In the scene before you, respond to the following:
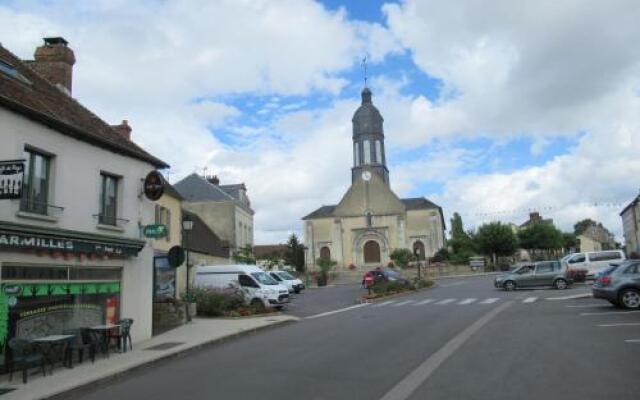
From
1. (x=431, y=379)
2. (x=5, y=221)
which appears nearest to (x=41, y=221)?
(x=5, y=221)

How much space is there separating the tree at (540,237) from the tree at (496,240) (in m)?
8.60

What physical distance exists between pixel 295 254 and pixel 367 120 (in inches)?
1022

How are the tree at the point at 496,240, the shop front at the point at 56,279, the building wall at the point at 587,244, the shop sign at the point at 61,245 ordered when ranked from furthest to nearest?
Answer: the building wall at the point at 587,244 < the tree at the point at 496,240 < the shop front at the point at 56,279 < the shop sign at the point at 61,245

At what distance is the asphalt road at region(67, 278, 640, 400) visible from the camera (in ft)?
27.1

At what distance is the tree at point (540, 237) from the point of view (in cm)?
7519

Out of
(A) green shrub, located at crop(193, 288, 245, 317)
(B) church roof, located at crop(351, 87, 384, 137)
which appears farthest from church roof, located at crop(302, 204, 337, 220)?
(A) green shrub, located at crop(193, 288, 245, 317)

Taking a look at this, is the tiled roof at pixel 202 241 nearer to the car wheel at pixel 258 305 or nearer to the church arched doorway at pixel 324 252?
the car wheel at pixel 258 305

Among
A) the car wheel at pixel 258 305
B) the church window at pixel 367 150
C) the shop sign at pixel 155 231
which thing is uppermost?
the church window at pixel 367 150

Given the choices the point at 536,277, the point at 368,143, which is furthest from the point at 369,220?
the point at 536,277

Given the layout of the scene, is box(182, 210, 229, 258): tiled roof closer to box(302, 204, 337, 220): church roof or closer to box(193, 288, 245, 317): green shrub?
box(193, 288, 245, 317): green shrub

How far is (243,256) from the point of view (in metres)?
48.1

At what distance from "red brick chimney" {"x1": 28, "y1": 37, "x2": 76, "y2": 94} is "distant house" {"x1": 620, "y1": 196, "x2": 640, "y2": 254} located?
62702 millimetres

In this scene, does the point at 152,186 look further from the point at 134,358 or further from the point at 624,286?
the point at 624,286

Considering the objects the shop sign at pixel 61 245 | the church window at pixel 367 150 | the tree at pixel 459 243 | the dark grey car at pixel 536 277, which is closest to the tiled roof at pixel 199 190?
the tree at pixel 459 243
